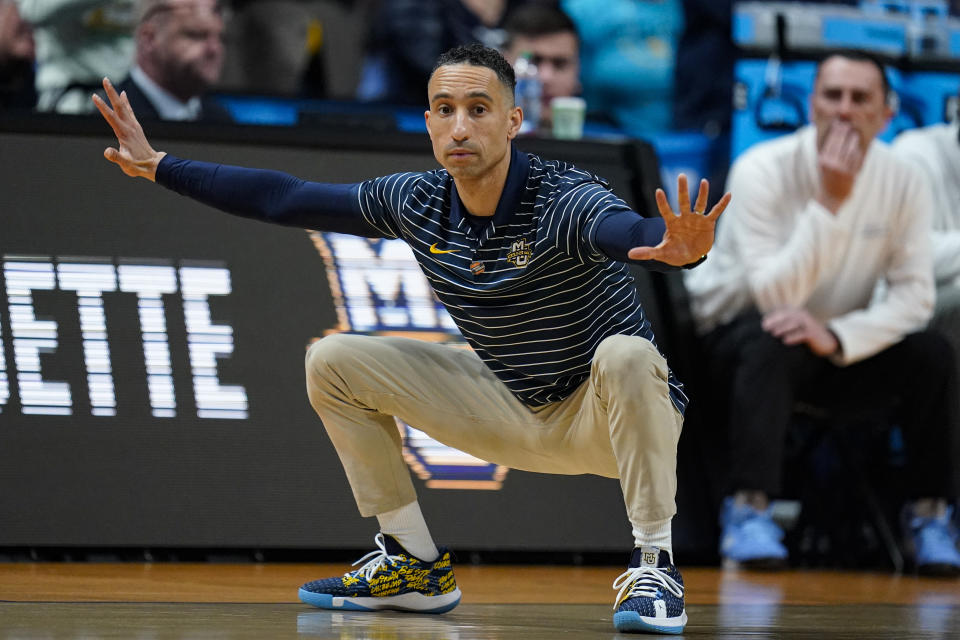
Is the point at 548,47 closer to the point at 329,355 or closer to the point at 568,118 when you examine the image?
the point at 568,118

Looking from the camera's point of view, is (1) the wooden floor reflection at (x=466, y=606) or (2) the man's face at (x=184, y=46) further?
(2) the man's face at (x=184, y=46)

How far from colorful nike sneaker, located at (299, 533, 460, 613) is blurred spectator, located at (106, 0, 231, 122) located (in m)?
2.59

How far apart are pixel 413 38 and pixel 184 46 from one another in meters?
1.79

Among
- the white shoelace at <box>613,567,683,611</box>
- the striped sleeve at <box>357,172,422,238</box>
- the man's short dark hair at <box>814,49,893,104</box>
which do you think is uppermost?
the man's short dark hair at <box>814,49,893,104</box>

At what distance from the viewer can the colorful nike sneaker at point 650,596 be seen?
319cm

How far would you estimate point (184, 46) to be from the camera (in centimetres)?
560

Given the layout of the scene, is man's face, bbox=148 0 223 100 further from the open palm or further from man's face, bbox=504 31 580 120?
the open palm

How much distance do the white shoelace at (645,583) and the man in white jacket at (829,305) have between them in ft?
6.00

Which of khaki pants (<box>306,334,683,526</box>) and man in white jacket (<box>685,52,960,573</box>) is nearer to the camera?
khaki pants (<box>306,334,683,526</box>)

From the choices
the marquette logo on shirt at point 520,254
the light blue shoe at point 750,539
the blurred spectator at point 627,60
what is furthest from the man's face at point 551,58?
the marquette logo on shirt at point 520,254

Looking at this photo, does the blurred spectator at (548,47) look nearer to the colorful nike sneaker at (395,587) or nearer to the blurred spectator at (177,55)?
the blurred spectator at (177,55)

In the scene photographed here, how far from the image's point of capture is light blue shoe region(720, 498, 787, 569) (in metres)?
5.05

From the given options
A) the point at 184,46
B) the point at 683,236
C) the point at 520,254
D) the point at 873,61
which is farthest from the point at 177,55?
the point at 683,236

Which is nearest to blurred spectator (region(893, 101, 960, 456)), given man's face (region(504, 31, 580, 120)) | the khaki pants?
man's face (region(504, 31, 580, 120))
